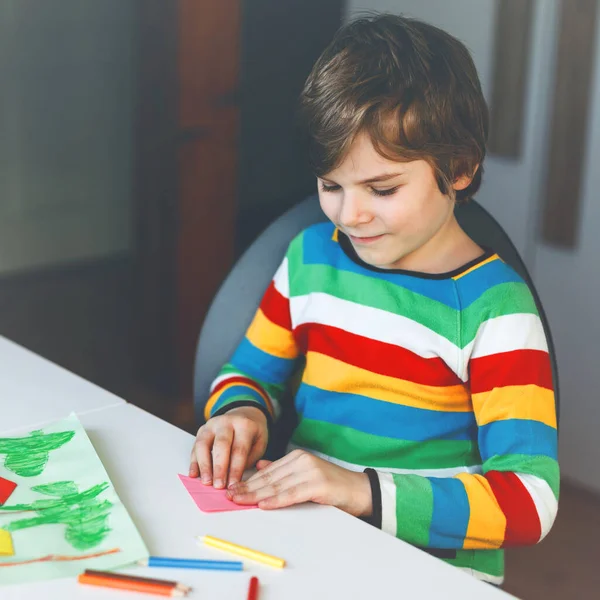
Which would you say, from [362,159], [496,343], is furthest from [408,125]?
[496,343]

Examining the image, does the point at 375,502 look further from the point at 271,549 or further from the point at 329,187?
the point at 329,187

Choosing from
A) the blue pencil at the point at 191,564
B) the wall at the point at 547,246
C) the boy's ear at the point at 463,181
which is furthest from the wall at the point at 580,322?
the blue pencil at the point at 191,564

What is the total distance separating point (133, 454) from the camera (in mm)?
854

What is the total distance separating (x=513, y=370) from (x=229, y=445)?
0.31 m

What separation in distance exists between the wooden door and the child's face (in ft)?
4.55

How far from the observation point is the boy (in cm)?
87

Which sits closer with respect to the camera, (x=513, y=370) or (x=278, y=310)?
(x=513, y=370)

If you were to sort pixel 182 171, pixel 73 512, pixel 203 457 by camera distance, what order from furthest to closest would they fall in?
pixel 182 171 < pixel 203 457 < pixel 73 512

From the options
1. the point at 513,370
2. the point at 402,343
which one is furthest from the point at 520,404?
the point at 402,343

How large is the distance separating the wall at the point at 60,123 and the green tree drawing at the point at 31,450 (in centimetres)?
171

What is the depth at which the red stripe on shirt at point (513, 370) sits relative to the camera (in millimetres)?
938

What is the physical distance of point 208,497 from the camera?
2.58ft

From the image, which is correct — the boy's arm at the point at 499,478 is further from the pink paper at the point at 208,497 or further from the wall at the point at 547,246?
the wall at the point at 547,246

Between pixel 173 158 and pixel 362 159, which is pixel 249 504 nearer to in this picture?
pixel 362 159
